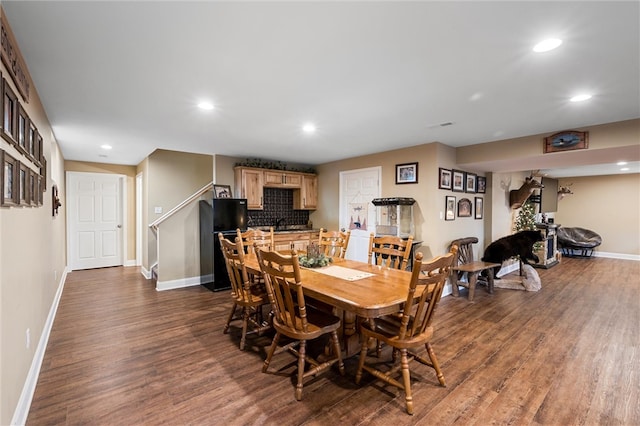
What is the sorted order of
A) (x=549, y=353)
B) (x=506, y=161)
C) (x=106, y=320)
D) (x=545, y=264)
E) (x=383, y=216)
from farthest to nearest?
(x=545, y=264), (x=383, y=216), (x=506, y=161), (x=106, y=320), (x=549, y=353)

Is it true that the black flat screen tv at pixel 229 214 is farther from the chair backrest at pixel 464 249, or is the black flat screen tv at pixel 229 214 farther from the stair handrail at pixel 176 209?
the chair backrest at pixel 464 249

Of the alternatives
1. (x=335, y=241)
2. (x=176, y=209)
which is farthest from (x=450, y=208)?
(x=176, y=209)

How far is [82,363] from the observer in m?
2.59

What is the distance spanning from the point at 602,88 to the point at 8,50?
13.9ft

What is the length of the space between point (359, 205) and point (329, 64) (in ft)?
12.5

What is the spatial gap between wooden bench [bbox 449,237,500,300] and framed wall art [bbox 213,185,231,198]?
13.0 ft

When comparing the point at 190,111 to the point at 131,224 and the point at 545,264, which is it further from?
the point at 545,264

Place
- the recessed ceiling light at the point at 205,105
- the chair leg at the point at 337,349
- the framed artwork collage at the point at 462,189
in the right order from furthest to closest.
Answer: the framed artwork collage at the point at 462,189 → the recessed ceiling light at the point at 205,105 → the chair leg at the point at 337,349

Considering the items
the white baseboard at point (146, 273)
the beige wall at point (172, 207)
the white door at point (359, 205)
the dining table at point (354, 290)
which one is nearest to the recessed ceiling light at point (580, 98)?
the dining table at point (354, 290)

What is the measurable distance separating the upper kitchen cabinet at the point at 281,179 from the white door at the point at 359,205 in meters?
0.98

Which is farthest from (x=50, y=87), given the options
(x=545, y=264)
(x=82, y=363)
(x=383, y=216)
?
(x=545, y=264)

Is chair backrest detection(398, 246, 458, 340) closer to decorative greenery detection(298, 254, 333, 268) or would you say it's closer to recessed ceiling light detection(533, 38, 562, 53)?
decorative greenery detection(298, 254, 333, 268)

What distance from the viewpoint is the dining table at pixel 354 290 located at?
192 centimetres

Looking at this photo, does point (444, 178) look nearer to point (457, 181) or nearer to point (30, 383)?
point (457, 181)
